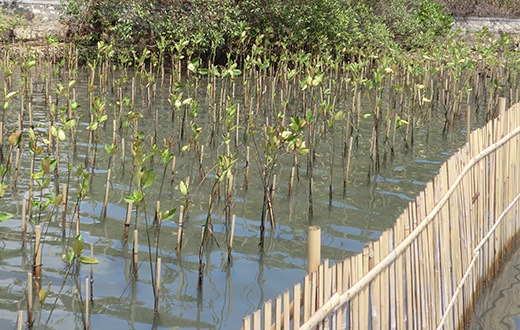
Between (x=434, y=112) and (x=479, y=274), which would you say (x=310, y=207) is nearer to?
(x=479, y=274)

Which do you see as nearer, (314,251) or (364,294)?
(314,251)

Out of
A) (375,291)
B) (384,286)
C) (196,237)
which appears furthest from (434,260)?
(196,237)

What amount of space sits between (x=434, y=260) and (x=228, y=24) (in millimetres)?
8978

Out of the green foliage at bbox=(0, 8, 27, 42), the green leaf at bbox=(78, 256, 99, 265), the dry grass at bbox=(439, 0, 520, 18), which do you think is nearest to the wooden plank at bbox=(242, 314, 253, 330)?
the green leaf at bbox=(78, 256, 99, 265)

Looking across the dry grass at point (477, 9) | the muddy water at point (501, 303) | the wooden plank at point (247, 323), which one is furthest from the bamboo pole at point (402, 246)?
the dry grass at point (477, 9)

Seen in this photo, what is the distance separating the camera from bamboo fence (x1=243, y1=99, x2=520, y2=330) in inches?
104

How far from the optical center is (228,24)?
484 inches

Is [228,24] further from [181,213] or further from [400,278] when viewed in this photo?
[400,278]

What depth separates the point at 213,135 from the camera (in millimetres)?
7488

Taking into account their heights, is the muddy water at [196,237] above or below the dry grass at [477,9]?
below

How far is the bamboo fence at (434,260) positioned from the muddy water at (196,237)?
0.48m

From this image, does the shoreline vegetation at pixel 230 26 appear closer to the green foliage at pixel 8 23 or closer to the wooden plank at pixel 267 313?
the green foliage at pixel 8 23

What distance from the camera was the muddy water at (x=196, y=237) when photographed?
4.10 meters

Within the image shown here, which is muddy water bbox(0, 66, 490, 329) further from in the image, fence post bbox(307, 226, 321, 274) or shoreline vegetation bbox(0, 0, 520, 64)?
shoreline vegetation bbox(0, 0, 520, 64)
